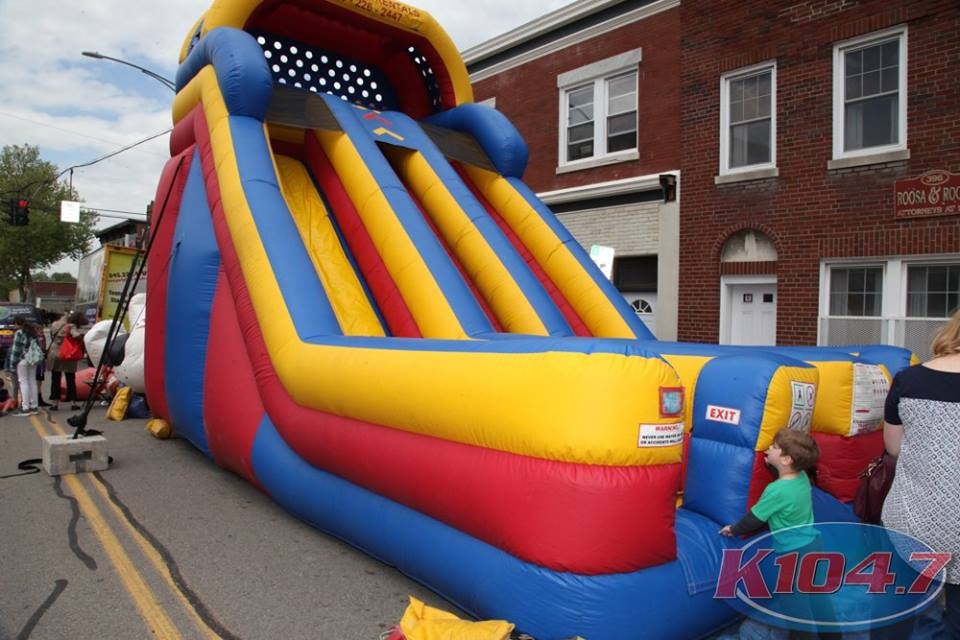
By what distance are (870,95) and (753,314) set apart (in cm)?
335

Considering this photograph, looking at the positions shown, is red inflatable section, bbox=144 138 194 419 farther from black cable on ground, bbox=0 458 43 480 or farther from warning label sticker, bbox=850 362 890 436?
warning label sticker, bbox=850 362 890 436

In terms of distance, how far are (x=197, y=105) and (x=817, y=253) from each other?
318 inches

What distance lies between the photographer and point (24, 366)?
9.76 metres

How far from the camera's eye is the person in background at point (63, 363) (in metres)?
10.4

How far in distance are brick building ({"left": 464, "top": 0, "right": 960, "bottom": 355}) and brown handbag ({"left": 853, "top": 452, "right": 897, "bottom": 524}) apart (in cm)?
682

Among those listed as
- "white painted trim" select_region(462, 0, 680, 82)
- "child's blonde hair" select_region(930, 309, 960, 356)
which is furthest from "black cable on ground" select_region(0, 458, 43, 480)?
"white painted trim" select_region(462, 0, 680, 82)

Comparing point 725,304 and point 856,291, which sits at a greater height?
point 856,291

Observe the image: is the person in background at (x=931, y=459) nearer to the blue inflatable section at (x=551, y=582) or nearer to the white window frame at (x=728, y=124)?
the blue inflatable section at (x=551, y=582)

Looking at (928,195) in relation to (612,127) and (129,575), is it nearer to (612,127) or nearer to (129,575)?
(612,127)

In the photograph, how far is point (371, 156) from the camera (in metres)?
6.49

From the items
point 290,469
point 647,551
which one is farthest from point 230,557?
point 647,551

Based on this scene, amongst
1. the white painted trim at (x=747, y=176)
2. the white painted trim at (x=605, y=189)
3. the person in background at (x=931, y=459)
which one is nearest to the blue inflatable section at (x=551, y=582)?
the person in background at (x=931, y=459)

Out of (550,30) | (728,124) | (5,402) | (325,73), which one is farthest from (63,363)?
(728,124)

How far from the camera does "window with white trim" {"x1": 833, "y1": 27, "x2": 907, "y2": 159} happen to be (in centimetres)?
Result: 901
